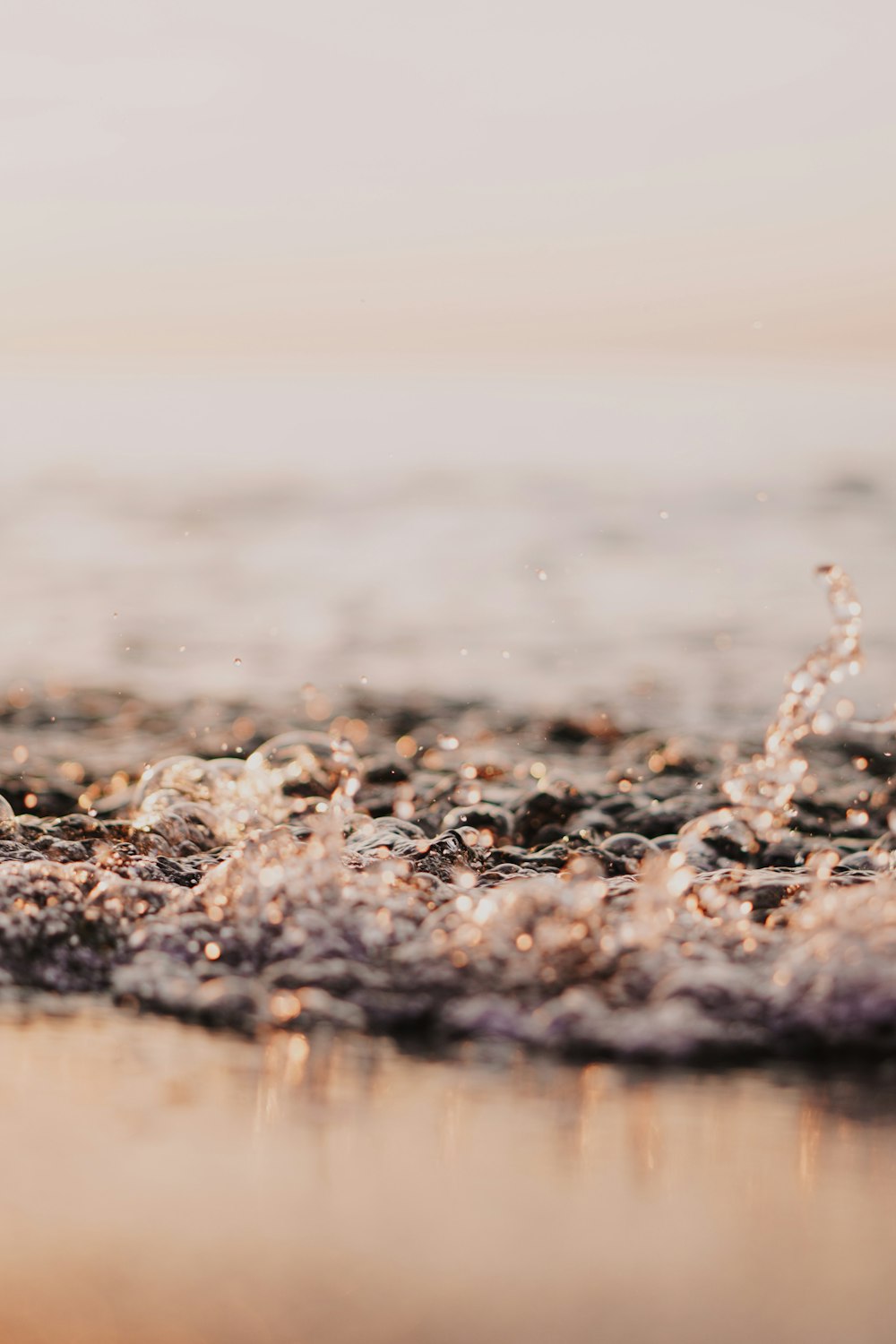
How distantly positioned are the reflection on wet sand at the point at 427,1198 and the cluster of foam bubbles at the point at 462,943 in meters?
0.17

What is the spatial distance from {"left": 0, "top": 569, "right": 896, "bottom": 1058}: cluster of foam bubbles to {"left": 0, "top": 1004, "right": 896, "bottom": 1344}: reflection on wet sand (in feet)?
0.54

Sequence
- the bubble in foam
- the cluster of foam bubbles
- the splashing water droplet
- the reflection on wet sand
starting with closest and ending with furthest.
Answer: the reflection on wet sand
the cluster of foam bubbles
the splashing water droplet
the bubble in foam

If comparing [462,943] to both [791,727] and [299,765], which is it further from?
[299,765]

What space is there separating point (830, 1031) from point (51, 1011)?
1128mm

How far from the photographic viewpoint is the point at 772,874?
133 inches

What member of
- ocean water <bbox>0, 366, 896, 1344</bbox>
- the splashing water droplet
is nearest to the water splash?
ocean water <bbox>0, 366, 896, 1344</bbox>

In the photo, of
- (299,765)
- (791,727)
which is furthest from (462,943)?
(299,765)

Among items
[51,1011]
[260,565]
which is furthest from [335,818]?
[260,565]

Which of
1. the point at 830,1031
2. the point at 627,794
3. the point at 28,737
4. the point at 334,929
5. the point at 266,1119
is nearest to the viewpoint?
the point at 266,1119

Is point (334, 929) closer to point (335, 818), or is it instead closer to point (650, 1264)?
point (335, 818)

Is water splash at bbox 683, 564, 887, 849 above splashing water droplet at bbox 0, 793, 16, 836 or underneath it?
above

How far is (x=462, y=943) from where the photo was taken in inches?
96.5

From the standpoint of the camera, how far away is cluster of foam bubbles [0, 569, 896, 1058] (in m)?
2.24

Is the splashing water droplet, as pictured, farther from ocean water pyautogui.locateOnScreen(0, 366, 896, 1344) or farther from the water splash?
the water splash
